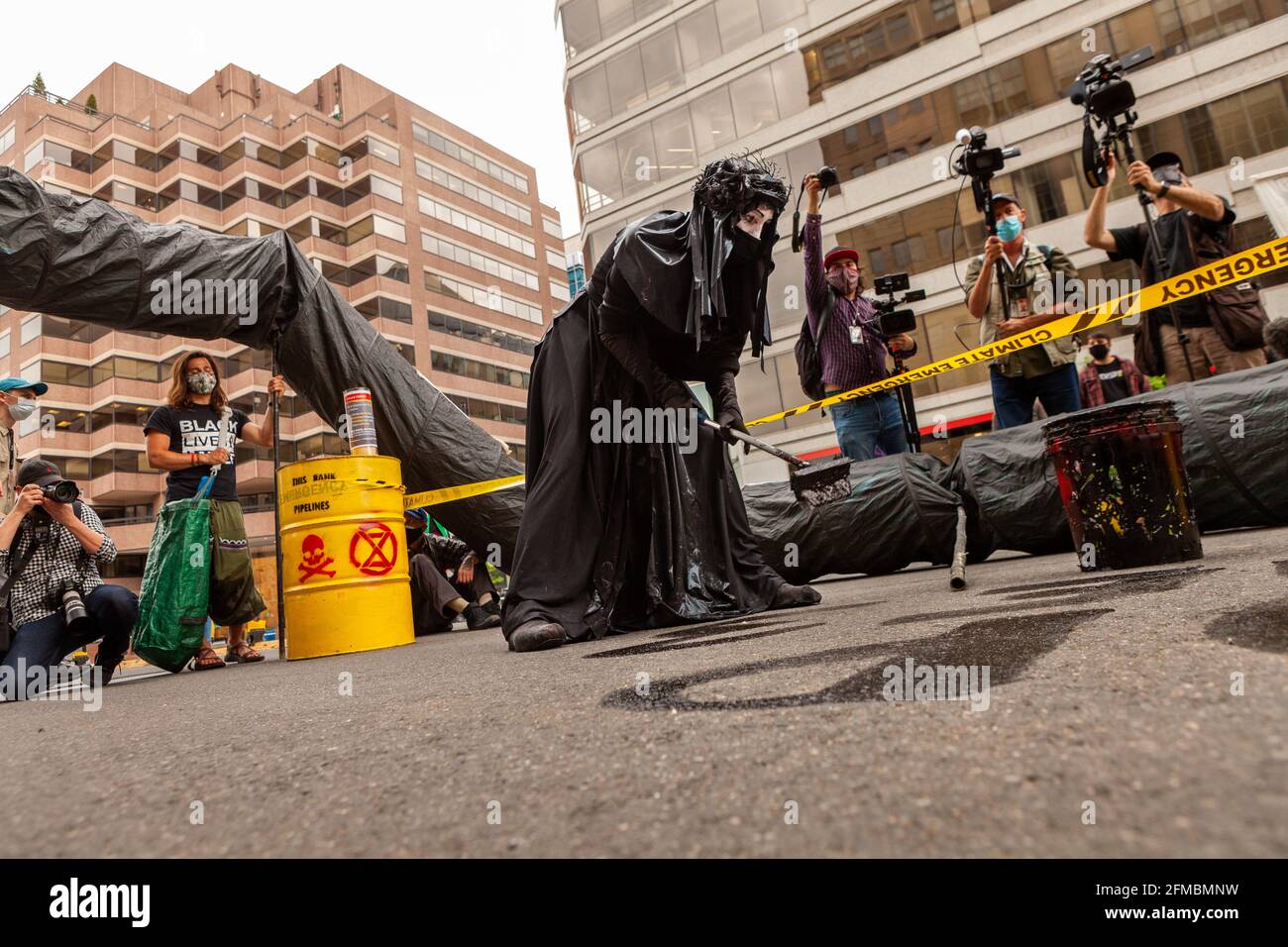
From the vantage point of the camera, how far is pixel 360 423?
4461 millimetres

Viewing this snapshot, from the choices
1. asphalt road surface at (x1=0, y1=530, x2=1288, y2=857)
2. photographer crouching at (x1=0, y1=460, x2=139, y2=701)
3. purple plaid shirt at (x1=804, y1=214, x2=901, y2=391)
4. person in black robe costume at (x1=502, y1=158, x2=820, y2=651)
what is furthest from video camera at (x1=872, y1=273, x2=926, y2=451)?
photographer crouching at (x1=0, y1=460, x2=139, y2=701)

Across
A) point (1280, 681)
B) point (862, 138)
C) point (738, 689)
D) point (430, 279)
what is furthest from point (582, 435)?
point (430, 279)

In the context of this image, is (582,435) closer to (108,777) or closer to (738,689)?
(738,689)

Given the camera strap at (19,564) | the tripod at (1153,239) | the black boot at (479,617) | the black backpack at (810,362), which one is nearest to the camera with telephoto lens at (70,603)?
the camera strap at (19,564)

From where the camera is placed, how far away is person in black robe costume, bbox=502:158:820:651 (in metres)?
3.05

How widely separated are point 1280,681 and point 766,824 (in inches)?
27.1

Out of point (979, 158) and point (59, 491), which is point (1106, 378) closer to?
point (979, 158)

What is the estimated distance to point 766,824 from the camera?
707 millimetres

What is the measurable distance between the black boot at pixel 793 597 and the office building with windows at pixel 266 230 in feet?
94.8

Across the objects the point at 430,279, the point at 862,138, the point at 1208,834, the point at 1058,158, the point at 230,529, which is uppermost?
the point at 430,279

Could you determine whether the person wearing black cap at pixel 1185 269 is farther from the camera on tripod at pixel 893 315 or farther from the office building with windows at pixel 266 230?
the office building with windows at pixel 266 230

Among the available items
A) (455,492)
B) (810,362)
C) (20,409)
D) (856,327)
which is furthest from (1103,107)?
(20,409)

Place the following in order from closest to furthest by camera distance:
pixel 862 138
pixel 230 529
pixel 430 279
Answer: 1. pixel 230 529
2. pixel 862 138
3. pixel 430 279

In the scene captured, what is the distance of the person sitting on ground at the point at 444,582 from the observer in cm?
603
